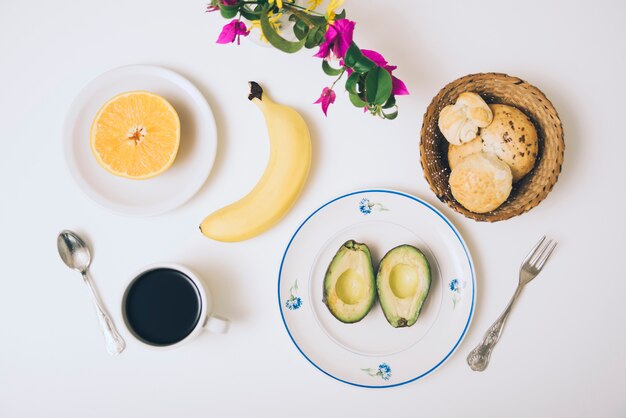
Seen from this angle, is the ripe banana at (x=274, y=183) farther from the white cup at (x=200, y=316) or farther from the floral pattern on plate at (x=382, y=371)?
the floral pattern on plate at (x=382, y=371)

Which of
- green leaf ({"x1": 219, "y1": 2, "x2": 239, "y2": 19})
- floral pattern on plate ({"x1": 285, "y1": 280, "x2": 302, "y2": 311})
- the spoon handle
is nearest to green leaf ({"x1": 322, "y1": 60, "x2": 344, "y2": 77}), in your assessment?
green leaf ({"x1": 219, "y1": 2, "x2": 239, "y2": 19})

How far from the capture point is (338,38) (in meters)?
0.70

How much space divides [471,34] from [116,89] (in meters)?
0.68

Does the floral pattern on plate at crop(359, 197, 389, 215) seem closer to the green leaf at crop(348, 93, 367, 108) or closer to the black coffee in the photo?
the green leaf at crop(348, 93, 367, 108)

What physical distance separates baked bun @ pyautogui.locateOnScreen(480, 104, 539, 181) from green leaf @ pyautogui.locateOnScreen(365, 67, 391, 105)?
8.2 inches

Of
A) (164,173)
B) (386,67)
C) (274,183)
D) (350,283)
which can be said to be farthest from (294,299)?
(386,67)

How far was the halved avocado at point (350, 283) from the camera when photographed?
0.84 meters

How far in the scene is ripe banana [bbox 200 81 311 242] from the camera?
0.88 metres

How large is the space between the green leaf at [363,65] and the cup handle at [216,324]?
0.49 meters

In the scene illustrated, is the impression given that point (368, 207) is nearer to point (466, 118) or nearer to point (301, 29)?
point (466, 118)

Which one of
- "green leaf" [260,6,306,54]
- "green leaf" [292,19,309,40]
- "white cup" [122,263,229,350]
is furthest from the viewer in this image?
"white cup" [122,263,229,350]

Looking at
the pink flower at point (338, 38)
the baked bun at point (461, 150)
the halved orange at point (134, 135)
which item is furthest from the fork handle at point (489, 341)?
the halved orange at point (134, 135)

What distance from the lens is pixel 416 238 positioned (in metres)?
0.89

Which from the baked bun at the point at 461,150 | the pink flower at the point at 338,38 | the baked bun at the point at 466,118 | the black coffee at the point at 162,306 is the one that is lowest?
the black coffee at the point at 162,306
